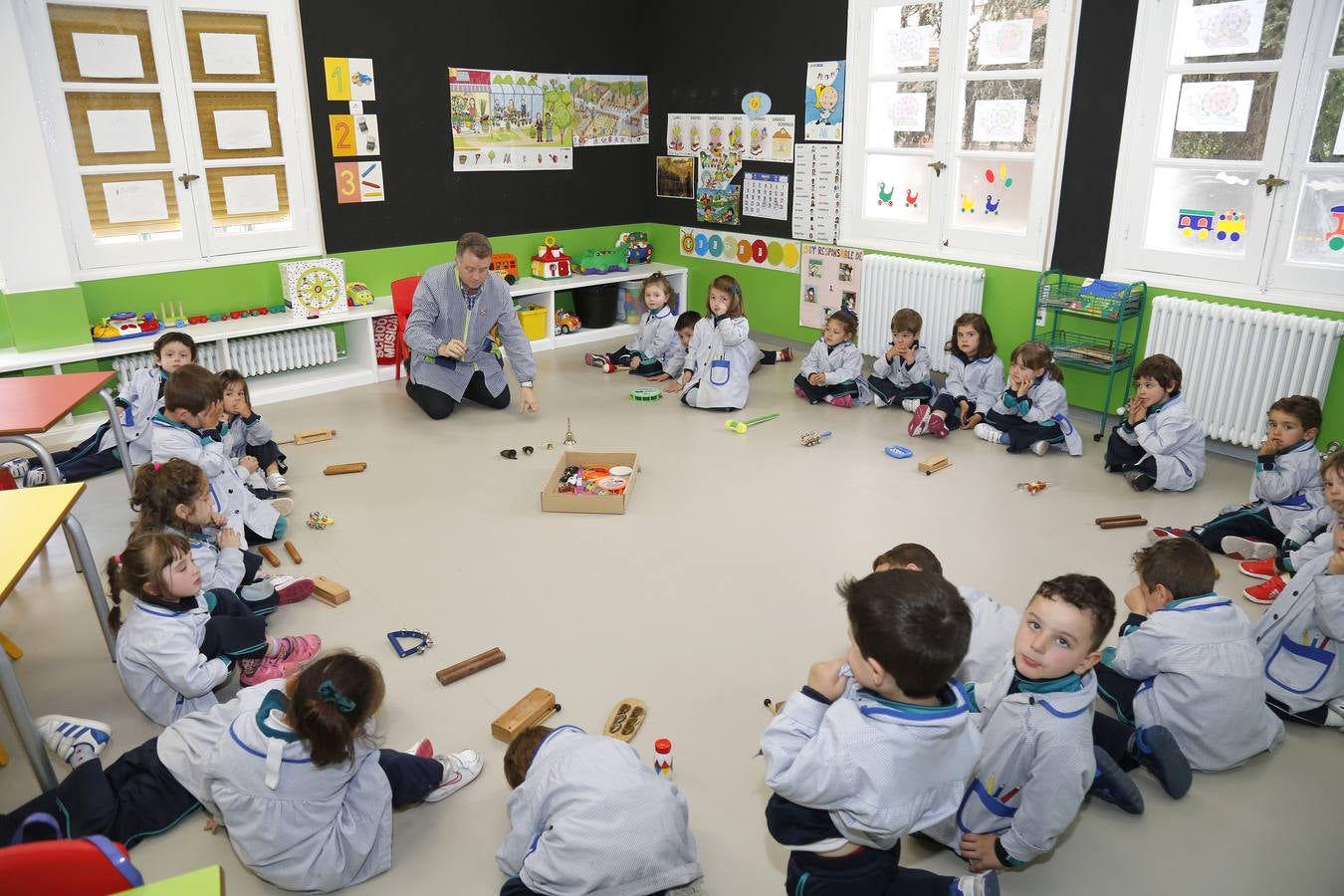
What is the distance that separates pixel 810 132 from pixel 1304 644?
5193mm

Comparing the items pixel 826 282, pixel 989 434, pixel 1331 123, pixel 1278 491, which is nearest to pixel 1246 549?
pixel 1278 491

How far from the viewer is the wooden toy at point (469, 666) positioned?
3166 mm

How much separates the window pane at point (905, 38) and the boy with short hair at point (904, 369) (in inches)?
69.2

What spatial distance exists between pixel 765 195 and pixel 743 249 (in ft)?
1.63

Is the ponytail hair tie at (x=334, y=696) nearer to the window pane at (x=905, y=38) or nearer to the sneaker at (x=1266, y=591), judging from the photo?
the sneaker at (x=1266, y=591)

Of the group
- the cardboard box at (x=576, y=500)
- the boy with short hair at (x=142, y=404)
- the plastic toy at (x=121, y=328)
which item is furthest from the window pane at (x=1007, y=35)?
the plastic toy at (x=121, y=328)

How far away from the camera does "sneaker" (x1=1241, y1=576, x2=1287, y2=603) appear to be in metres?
3.69

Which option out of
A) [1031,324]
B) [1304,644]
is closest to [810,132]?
[1031,324]

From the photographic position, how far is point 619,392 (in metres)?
6.51

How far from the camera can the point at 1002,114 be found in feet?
19.7

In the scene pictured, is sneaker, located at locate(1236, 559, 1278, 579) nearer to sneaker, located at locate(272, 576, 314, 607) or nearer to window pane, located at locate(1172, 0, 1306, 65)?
window pane, located at locate(1172, 0, 1306, 65)

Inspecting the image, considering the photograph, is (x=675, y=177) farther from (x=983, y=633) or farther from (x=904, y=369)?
(x=983, y=633)

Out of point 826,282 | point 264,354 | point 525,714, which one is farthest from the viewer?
point 826,282

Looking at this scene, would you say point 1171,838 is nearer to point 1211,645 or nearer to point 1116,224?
point 1211,645
